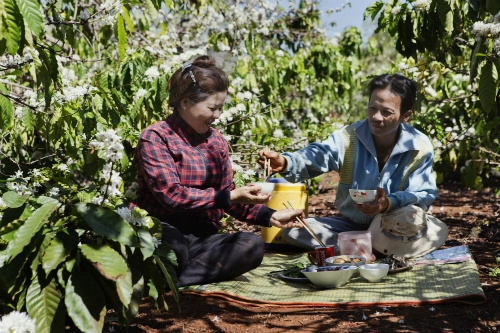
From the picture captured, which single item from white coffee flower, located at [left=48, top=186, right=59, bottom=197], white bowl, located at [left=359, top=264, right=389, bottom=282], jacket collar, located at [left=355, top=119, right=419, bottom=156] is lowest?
white bowl, located at [left=359, top=264, right=389, bottom=282]

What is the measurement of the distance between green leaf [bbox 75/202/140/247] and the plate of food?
176 cm

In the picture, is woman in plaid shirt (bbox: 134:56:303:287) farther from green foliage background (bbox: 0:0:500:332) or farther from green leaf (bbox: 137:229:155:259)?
green leaf (bbox: 137:229:155:259)

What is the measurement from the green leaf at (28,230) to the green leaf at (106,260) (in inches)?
5.3

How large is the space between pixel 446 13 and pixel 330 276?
123 cm

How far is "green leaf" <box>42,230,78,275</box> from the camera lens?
190 cm

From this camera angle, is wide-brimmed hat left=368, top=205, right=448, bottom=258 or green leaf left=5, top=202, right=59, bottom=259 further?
wide-brimmed hat left=368, top=205, right=448, bottom=258

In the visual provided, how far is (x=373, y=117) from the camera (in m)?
3.65

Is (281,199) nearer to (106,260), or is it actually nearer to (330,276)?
(330,276)

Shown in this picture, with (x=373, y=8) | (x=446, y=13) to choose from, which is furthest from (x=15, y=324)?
(x=373, y=8)

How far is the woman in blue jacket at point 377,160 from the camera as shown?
144 inches

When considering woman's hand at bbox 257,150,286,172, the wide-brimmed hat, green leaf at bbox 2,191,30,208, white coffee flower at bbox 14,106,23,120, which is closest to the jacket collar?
the wide-brimmed hat

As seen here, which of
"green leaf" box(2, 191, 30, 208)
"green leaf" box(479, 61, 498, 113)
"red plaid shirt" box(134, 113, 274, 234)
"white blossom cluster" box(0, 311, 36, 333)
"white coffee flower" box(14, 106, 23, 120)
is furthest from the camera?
"white coffee flower" box(14, 106, 23, 120)

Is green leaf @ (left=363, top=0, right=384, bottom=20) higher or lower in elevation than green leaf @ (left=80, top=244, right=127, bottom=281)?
higher

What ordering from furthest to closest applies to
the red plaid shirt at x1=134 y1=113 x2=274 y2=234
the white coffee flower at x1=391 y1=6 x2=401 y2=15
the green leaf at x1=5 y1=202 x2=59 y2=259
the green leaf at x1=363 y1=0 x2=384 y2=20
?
the green leaf at x1=363 y1=0 x2=384 y2=20, the white coffee flower at x1=391 y1=6 x2=401 y2=15, the red plaid shirt at x1=134 y1=113 x2=274 y2=234, the green leaf at x1=5 y1=202 x2=59 y2=259
